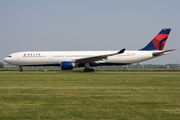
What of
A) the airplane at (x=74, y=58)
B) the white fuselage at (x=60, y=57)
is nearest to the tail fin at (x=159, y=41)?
the airplane at (x=74, y=58)

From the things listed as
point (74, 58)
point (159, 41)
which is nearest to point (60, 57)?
point (74, 58)

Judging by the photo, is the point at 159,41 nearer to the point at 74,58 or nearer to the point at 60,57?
the point at 74,58

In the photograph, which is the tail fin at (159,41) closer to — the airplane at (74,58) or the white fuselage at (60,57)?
the airplane at (74,58)

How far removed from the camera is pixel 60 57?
32375 millimetres

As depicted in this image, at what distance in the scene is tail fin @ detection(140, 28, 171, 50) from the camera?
113ft

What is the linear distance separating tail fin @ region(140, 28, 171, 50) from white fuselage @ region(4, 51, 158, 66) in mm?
1592

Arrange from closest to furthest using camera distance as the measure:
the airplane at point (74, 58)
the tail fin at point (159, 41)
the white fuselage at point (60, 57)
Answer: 1. the airplane at point (74, 58)
2. the white fuselage at point (60, 57)
3. the tail fin at point (159, 41)

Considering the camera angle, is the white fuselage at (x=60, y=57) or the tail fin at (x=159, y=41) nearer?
the white fuselage at (x=60, y=57)

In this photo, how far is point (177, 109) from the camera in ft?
23.1

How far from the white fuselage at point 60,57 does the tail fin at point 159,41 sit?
5.22 ft

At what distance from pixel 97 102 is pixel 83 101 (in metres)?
0.58

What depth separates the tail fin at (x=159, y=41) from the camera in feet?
113

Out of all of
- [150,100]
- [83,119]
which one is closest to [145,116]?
[83,119]

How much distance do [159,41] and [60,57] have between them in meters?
16.5
